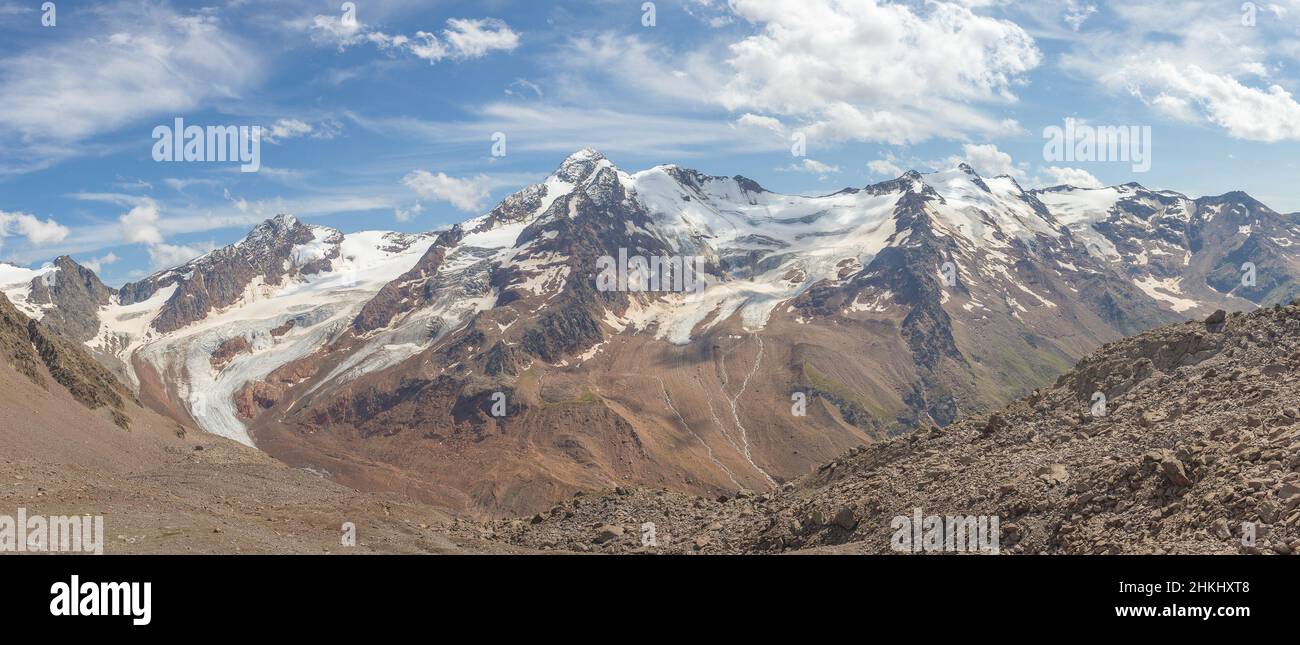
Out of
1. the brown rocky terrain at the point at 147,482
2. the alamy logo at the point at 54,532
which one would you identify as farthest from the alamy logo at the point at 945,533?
the alamy logo at the point at 54,532

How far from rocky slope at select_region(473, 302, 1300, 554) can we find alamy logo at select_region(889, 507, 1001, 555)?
43 cm

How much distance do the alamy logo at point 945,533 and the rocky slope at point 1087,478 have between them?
0.43m

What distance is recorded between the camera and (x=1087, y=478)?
1131 inches

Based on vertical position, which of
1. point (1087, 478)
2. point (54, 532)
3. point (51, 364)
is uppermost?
point (51, 364)

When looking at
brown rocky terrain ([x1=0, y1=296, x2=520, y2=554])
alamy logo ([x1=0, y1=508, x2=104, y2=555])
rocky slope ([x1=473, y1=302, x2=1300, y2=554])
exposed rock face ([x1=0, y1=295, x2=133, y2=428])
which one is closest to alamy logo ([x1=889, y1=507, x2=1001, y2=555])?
rocky slope ([x1=473, y1=302, x2=1300, y2=554])

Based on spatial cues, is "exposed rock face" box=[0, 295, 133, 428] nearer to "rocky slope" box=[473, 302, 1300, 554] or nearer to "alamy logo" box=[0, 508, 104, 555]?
"alamy logo" box=[0, 508, 104, 555]
